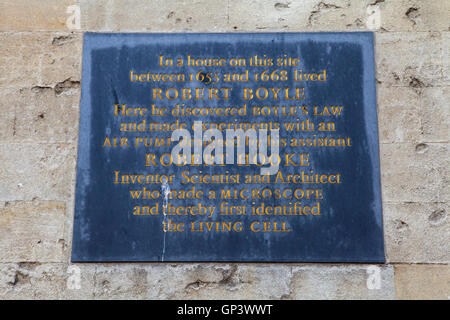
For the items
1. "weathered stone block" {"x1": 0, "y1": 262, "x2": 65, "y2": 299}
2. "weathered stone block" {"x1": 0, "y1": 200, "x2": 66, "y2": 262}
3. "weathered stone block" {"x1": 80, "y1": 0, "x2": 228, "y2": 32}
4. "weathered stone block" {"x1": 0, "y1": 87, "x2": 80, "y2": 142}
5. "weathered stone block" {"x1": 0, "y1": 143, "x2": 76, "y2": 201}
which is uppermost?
"weathered stone block" {"x1": 80, "y1": 0, "x2": 228, "y2": 32}

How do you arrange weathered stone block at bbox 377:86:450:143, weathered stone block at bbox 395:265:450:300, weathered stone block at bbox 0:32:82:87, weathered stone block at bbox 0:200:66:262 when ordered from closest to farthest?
weathered stone block at bbox 395:265:450:300
weathered stone block at bbox 0:200:66:262
weathered stone block at bbox 377:86:450:143
weathered stone block at bbox 0:32:82:87

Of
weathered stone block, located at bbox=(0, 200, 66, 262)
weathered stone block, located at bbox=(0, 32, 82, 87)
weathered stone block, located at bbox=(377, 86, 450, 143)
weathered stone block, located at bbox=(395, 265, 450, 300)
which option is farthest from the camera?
weathered stone block, located at bbox=(0, 32, 82, 87)

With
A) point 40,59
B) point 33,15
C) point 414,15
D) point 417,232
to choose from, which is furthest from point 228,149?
point 33,15

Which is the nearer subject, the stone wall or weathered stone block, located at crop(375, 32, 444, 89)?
the stone wall

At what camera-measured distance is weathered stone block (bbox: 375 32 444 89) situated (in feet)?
13.3

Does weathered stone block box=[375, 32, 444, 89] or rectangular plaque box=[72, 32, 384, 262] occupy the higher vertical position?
weathered stone block box=[375, 32, 444, 89]

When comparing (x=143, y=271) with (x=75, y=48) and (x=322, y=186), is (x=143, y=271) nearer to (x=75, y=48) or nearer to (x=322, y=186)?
(x=322, y=186)

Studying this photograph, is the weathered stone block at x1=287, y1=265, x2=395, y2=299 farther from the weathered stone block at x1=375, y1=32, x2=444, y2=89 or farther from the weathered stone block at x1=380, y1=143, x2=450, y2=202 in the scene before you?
the weathered stone block at x1=375, y1=32, x2=444, y2=89

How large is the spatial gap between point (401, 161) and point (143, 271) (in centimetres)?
235

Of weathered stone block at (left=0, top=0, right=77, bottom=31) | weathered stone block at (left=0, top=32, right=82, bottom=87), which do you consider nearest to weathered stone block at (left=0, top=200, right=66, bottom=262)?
weathered stone block at (left=0, top=32, right=82, bottom=87)

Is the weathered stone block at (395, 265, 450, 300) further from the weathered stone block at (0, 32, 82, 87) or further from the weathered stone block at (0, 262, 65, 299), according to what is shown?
the weathered stone block at (0, 32, 82, 87)

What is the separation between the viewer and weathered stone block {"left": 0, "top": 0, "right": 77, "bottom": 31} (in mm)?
4211

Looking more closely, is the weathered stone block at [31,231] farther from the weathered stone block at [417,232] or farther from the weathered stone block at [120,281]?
the weathered stone block at [417,232]

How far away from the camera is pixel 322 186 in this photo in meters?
3.86
